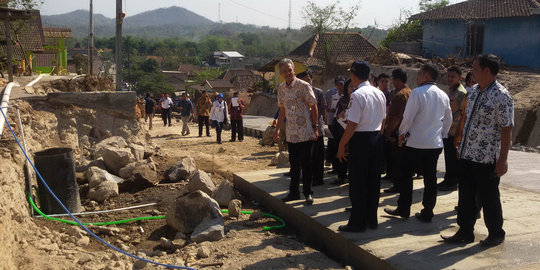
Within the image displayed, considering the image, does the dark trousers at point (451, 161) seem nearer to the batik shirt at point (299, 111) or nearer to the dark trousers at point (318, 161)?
the dark trousers at point (318, 161)

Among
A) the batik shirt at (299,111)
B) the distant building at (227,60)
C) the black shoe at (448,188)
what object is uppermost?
the distant building at (227,60)

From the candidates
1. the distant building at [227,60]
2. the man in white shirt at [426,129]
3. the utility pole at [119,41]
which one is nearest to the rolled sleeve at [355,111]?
the man in white shirt at [426,129]

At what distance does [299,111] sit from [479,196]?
2.14 meters

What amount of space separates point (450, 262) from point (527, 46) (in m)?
22.5

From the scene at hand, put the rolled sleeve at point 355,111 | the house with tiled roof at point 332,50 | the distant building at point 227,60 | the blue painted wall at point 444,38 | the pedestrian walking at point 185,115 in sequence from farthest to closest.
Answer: the distant building at point 227,60, the house with tiled roof at point 332,50, the blue painted wall at point 444,38, the pedestrian walking at point 185,115, the rolled sleeve at point 355,111

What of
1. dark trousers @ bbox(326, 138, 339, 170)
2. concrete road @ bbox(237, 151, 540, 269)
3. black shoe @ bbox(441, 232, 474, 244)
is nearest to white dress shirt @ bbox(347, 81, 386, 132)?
concrete road @ bbox(237, 151, 540, 269)

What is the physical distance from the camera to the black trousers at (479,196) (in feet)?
12.8

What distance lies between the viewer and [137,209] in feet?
20.3

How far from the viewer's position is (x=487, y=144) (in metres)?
3.85

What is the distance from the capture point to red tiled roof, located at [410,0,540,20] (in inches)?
894

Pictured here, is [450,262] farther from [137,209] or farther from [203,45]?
[203,45]

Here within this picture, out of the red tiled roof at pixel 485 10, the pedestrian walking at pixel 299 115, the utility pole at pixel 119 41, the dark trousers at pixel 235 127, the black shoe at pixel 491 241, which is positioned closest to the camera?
the black shoe at pixel 491 241

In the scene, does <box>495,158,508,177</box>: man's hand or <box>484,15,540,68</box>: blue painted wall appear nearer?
<box>495,158,508,177</box>: man's hand

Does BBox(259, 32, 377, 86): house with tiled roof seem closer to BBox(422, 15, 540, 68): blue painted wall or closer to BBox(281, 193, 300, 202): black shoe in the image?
BBox(422, 15, 540, 68): blue painted wall
